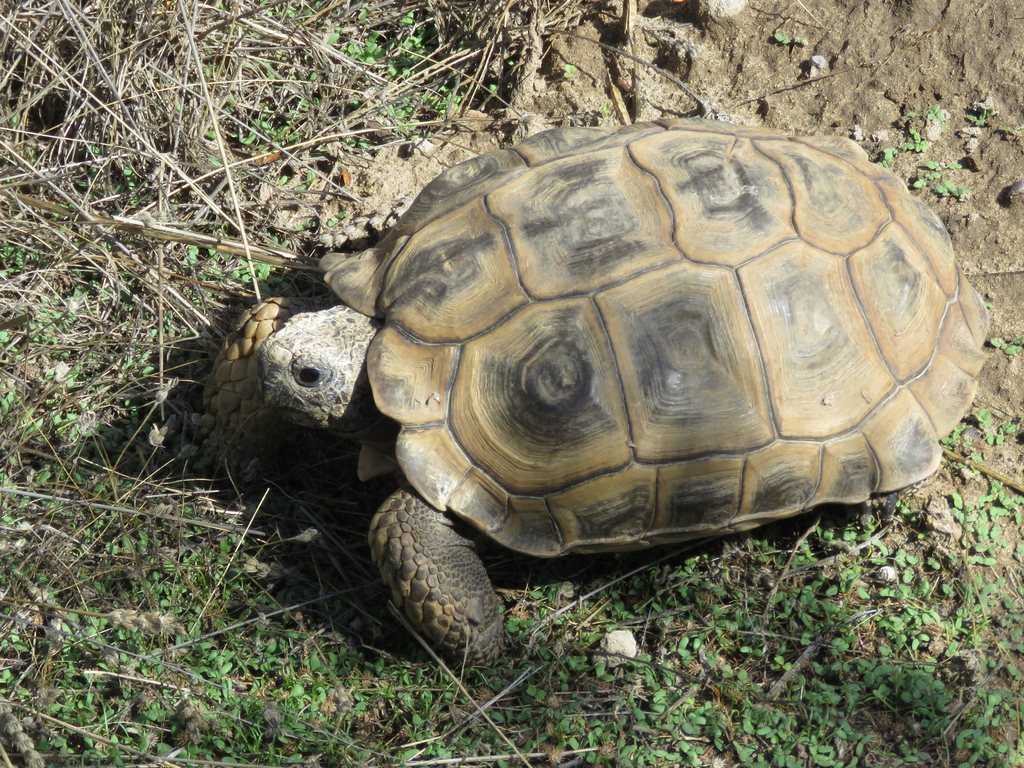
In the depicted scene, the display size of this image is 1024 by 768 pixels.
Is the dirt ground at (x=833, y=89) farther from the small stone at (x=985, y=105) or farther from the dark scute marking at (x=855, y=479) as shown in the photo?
the dark scute marking at (x=855, y=479)

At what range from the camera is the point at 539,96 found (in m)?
4.12

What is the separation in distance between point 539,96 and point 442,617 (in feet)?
9.02

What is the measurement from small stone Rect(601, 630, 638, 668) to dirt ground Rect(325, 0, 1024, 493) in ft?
6.75

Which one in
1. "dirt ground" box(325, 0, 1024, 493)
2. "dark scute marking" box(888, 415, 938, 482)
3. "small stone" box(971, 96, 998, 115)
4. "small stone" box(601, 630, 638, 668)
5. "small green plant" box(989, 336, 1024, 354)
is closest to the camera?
"dark scute marking" box(888, 415, 938, 482)

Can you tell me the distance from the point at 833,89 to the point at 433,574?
310cm

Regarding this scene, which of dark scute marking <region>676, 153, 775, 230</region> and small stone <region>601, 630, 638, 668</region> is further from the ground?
dark scute marking <region>676, 153, 775, 230</region>

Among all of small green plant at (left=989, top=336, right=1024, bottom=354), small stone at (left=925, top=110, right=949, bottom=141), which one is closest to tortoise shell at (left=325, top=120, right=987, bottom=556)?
small green plant at (left=989, top=336, right=1024, bottom=354)

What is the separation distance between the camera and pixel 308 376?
2668mm

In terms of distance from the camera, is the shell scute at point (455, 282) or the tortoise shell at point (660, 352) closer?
the tortoise shell at point (660, 352)

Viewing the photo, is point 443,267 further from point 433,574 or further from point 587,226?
point 433,574

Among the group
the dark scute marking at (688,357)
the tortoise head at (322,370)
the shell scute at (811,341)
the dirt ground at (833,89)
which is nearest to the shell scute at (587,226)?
the dark scute marking at (688,357)

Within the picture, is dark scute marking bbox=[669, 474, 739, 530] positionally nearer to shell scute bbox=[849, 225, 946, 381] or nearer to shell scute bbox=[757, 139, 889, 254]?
shell scute bbox=[849, 225, 946, 381]

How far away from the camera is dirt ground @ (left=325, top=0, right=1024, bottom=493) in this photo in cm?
360

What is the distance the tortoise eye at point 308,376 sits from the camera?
8.71 feet
